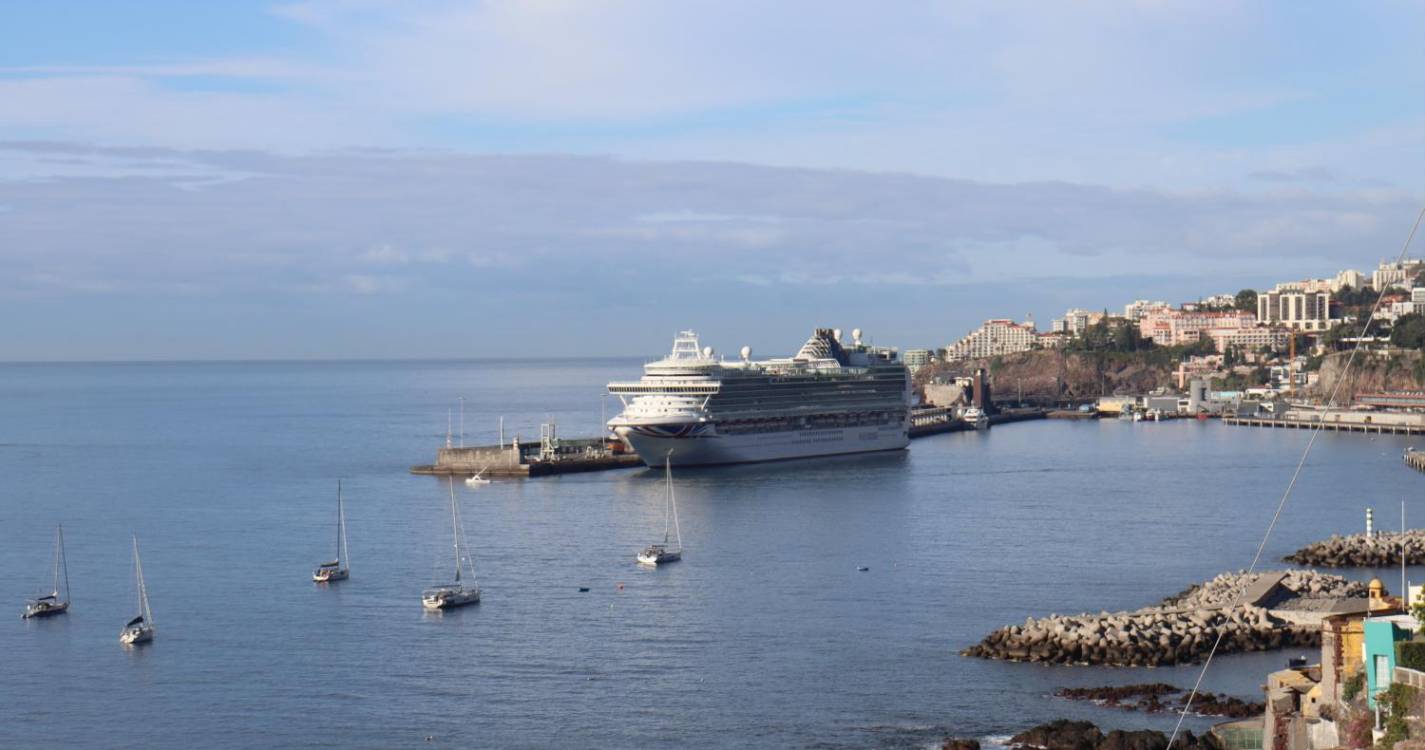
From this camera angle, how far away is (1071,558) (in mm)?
32750

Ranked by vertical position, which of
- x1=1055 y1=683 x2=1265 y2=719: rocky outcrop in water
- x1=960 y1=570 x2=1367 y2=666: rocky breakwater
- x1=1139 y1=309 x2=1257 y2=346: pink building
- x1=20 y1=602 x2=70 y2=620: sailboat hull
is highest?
x1=1139 y1=309 x2=1257 y2=346: pink building

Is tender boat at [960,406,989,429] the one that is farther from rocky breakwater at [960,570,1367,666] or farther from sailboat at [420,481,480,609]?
rocky breakwater at [960,570,1367,666]

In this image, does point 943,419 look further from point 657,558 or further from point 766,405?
point 657,558

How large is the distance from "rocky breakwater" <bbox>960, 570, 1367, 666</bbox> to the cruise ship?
30.1 meters

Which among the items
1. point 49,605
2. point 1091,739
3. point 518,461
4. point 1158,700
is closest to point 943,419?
point 518,461

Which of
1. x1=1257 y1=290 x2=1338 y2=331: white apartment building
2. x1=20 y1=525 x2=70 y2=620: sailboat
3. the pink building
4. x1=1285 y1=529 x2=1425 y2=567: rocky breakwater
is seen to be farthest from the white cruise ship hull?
x1=1257 y1=290 x2=1338 y2=331: white apartment building

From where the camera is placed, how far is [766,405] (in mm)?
58219

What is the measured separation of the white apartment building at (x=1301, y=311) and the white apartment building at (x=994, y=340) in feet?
62.2

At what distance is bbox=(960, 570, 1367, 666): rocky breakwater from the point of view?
23266 mm

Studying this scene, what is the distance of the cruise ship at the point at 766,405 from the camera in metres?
54.7

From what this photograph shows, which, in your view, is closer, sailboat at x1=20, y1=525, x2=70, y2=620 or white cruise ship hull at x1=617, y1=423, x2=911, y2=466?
sailboat at x1=20, y1=525, x2=70, y2=620

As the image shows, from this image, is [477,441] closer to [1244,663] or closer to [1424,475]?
[1424,475]

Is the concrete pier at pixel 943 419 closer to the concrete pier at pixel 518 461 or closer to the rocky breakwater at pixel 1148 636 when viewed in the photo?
the concrete pier at pixel 518 461

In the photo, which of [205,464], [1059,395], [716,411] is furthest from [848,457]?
[1059,395]
